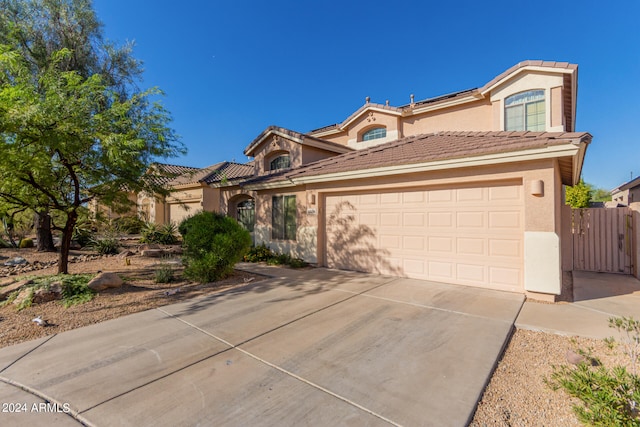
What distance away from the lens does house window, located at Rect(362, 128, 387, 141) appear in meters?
15.3

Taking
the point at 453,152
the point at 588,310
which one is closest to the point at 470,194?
the point at 453,152

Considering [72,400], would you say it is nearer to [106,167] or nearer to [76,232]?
[106,167]

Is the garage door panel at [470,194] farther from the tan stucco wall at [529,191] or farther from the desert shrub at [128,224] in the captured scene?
the desert shrub at [128,224]

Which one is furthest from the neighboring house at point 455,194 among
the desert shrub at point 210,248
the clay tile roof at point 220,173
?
the clay tile roof at point 220,173

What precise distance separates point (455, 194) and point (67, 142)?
8.63 metres

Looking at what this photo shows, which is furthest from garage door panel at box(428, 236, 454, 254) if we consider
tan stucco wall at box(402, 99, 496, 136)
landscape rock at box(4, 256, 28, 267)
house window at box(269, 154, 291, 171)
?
landscape rock at box(4, 256, 28, 267)

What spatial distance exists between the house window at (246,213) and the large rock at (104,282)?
7.69 meters

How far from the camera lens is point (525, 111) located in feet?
36.9

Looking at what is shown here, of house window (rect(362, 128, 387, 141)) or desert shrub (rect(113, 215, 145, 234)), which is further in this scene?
desert shrub (rect(113, 215, 145, 234))

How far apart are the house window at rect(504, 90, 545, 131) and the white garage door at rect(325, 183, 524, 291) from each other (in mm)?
6938

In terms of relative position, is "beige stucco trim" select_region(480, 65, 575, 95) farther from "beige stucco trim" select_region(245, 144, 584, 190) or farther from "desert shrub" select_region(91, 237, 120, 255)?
"desert shrub" select_region(91, 237, 120, 255)

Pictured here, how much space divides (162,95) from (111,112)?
5.09 ft

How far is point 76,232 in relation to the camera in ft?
44.9

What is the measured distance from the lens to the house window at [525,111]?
11.0 meters
